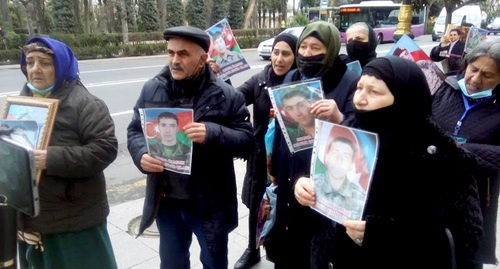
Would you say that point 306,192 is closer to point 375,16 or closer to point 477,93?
point 477,93

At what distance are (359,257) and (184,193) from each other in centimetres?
107

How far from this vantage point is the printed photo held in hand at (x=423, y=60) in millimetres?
3089

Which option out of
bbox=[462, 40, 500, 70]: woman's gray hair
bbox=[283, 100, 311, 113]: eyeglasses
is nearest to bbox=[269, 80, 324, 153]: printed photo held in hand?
bbox=[283, 100, 311, 113]: eyeglasses

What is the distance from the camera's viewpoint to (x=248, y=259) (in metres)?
3.41

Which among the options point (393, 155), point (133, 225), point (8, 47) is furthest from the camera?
point (8, 47)

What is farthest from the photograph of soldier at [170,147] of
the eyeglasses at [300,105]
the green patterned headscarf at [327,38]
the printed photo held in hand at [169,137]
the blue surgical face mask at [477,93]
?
the blue surgical face mask at [477,93]

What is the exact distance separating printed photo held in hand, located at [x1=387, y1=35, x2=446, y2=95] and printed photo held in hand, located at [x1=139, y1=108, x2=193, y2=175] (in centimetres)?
169

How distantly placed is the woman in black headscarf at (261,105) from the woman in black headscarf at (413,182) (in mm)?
1549

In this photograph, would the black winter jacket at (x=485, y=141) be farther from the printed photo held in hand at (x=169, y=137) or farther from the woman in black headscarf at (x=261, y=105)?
the printed photo held in hand at (x=169, y=137)

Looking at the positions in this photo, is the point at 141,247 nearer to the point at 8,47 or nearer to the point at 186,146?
the point at 186,146

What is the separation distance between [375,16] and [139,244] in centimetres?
2835

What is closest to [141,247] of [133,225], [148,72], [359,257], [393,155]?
[133,225]

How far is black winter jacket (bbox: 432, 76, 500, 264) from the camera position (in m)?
2.29

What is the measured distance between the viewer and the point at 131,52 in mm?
23453
